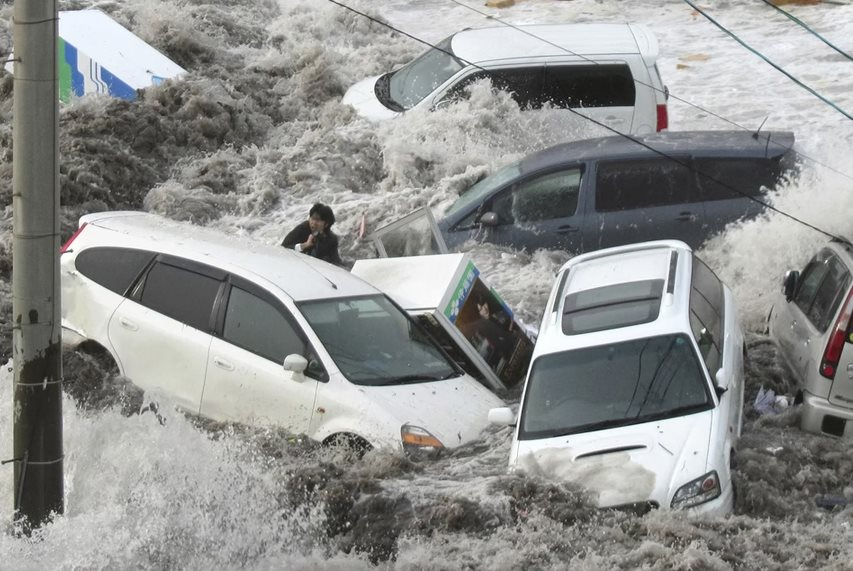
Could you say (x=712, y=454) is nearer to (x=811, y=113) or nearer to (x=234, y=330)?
(x=234, y=330)

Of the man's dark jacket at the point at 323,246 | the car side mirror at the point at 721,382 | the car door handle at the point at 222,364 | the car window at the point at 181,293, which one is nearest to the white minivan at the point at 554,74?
the man's dark jacket at the point at 323,246

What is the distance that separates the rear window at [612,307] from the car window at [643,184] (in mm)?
3247

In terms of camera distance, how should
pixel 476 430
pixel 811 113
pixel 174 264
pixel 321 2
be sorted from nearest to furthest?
pixel 476 430, pixel 174 264, pixel 811 113, pixel 321 2

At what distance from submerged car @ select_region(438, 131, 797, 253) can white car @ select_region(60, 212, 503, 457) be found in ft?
9.88

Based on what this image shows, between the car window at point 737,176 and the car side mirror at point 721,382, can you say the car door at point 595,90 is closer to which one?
the car window at point 737,176

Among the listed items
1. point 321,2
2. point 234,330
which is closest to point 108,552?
point 234,330

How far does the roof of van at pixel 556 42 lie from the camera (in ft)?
54.1

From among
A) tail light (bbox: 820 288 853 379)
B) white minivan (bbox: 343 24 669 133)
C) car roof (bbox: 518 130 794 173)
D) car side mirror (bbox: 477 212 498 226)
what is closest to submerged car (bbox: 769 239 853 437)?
tail light (bbox: 820 288 853 379)

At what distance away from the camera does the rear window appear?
31.4 ft

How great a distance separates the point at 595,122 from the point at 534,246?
96.2 inches

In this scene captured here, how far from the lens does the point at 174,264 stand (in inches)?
412

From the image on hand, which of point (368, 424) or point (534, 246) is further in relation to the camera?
point (534, 246)

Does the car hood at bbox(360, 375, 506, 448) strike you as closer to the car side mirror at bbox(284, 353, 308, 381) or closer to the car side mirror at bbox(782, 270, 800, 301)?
the car side mirror at bbox(284, 353, 308, 381)

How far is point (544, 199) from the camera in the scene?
13.4 m
